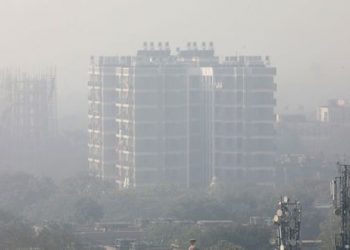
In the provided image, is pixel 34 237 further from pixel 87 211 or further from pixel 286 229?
pixel 286 229

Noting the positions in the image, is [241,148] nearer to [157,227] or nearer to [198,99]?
[198,99]

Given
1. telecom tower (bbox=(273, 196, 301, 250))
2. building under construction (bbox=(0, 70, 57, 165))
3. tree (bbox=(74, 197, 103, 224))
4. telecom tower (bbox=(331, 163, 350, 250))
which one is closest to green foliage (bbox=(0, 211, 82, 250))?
tree (bbox=(74, 197, 103, 224))

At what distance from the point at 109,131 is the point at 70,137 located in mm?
16892

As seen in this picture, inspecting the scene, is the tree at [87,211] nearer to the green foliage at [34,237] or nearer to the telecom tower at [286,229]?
the green foliage at [34,237]

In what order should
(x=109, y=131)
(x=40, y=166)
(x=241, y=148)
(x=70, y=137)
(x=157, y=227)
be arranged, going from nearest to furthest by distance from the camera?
(x=157, y=227) < (x=241, y=148) < (x=109, y=131) < (x=40, y=166) < (x=70, y=137)

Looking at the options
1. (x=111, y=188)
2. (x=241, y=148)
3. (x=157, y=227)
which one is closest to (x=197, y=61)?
(x=241, y=148)

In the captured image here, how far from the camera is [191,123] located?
6353 centimetres

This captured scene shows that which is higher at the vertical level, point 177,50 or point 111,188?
point 177,50

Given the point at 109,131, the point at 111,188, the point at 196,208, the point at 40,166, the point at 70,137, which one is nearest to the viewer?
the point at 196,208

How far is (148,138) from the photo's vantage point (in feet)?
204

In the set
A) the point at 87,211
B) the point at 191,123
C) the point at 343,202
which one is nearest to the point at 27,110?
the point at 191,123

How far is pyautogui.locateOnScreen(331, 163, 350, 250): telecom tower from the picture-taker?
69.3 ft

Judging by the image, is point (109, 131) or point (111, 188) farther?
point (109, 131)

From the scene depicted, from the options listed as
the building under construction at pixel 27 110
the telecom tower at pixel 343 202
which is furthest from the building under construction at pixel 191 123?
the telecom tower at pixel 343 202
